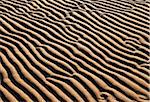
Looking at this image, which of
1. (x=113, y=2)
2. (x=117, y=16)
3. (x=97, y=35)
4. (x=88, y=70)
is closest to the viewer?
(x=88, y=70)

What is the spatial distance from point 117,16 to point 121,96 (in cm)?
302

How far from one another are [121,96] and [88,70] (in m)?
0.77

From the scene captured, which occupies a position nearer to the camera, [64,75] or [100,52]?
[64,75]

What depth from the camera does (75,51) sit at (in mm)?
5379

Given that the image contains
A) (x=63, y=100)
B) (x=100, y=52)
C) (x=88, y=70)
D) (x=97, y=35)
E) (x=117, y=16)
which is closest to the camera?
(x=63, y=100)

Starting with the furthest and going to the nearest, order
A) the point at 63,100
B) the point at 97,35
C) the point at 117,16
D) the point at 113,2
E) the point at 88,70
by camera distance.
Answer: the point at 113,2 → the point at 117,16 → the point at 97,35 → the point at 88,70 → the point at 63,100

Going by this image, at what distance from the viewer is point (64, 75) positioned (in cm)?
470

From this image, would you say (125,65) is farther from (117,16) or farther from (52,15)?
(52,15)

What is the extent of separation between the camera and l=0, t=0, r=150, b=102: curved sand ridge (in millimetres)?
4344

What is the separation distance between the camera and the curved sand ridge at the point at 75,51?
4.34m

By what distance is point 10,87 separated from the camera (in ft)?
14.3

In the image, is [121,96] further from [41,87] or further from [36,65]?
[36,65]

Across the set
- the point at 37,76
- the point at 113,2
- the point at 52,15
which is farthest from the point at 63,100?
the point at 113,2

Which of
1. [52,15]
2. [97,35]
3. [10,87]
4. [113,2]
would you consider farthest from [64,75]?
[113,2]
